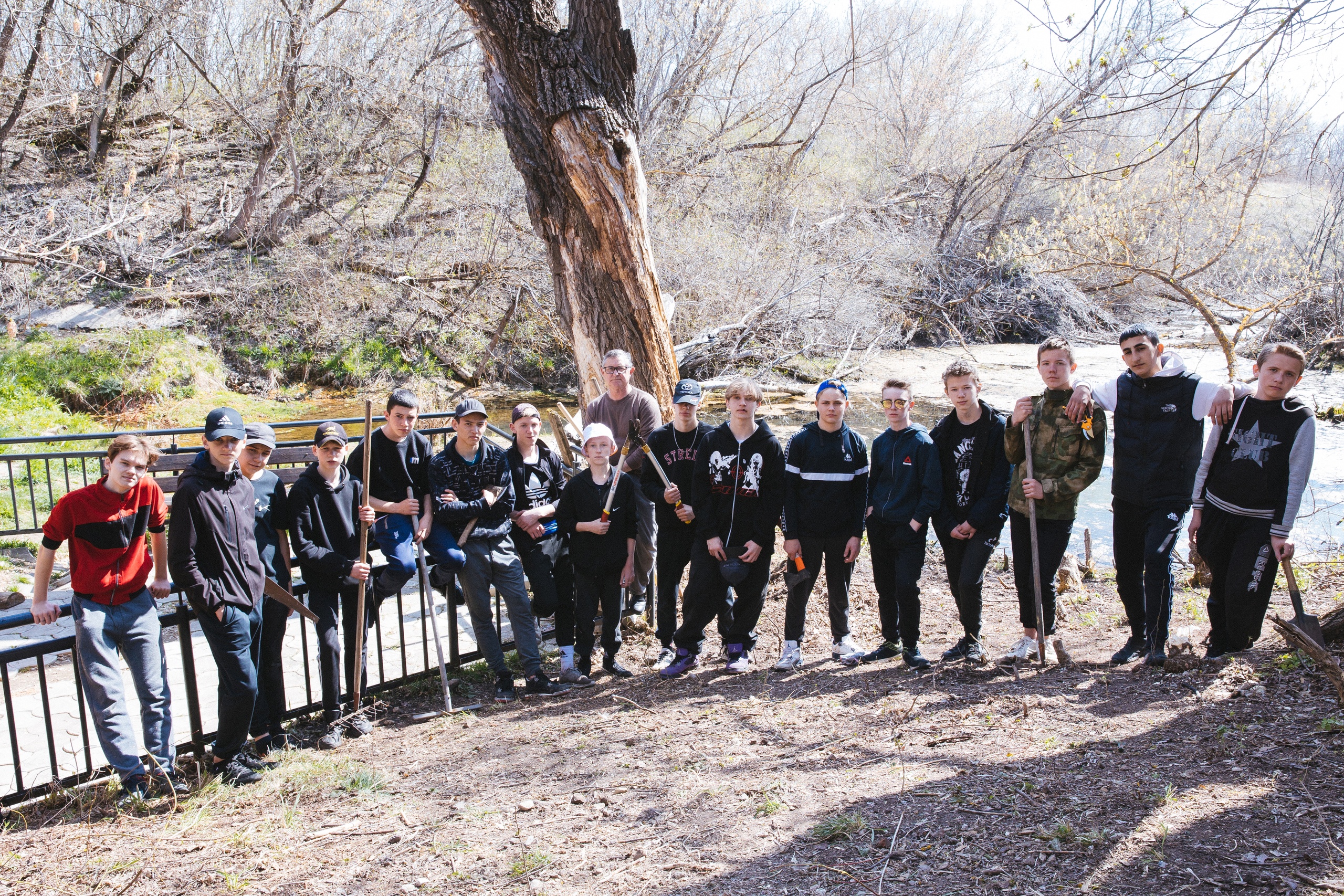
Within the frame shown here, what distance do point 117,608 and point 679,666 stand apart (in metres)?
3.02

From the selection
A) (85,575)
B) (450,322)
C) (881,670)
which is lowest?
(881,670)

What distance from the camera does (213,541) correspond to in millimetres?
4156

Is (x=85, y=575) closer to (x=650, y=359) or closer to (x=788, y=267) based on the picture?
(x=650, y=359)

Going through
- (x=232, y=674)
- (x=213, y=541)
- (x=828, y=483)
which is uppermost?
(x=213, y=541)

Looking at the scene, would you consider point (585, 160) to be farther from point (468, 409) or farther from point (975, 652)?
point (975, 652)

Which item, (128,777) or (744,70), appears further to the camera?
(744,70)

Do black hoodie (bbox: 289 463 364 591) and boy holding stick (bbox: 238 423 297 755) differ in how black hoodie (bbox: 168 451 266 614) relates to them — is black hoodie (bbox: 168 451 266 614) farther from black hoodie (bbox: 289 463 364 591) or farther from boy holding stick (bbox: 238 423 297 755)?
black hoodie (bbox: 289 463 364 591)

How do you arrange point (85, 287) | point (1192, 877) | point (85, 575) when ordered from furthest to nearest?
point (85, 287), point (85, 575), point (1192, 877)

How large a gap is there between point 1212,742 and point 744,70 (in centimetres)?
1870

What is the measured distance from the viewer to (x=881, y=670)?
206 inches

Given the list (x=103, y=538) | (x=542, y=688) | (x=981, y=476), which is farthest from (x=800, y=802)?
(x=103, y=538)

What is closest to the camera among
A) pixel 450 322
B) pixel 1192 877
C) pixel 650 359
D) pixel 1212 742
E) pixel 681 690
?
pixel 1192 877

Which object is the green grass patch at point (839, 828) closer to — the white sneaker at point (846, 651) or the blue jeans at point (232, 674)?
the white sneaker at point (846, 651)

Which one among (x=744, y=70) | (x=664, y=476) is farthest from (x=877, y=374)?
(x=664, y=476)
